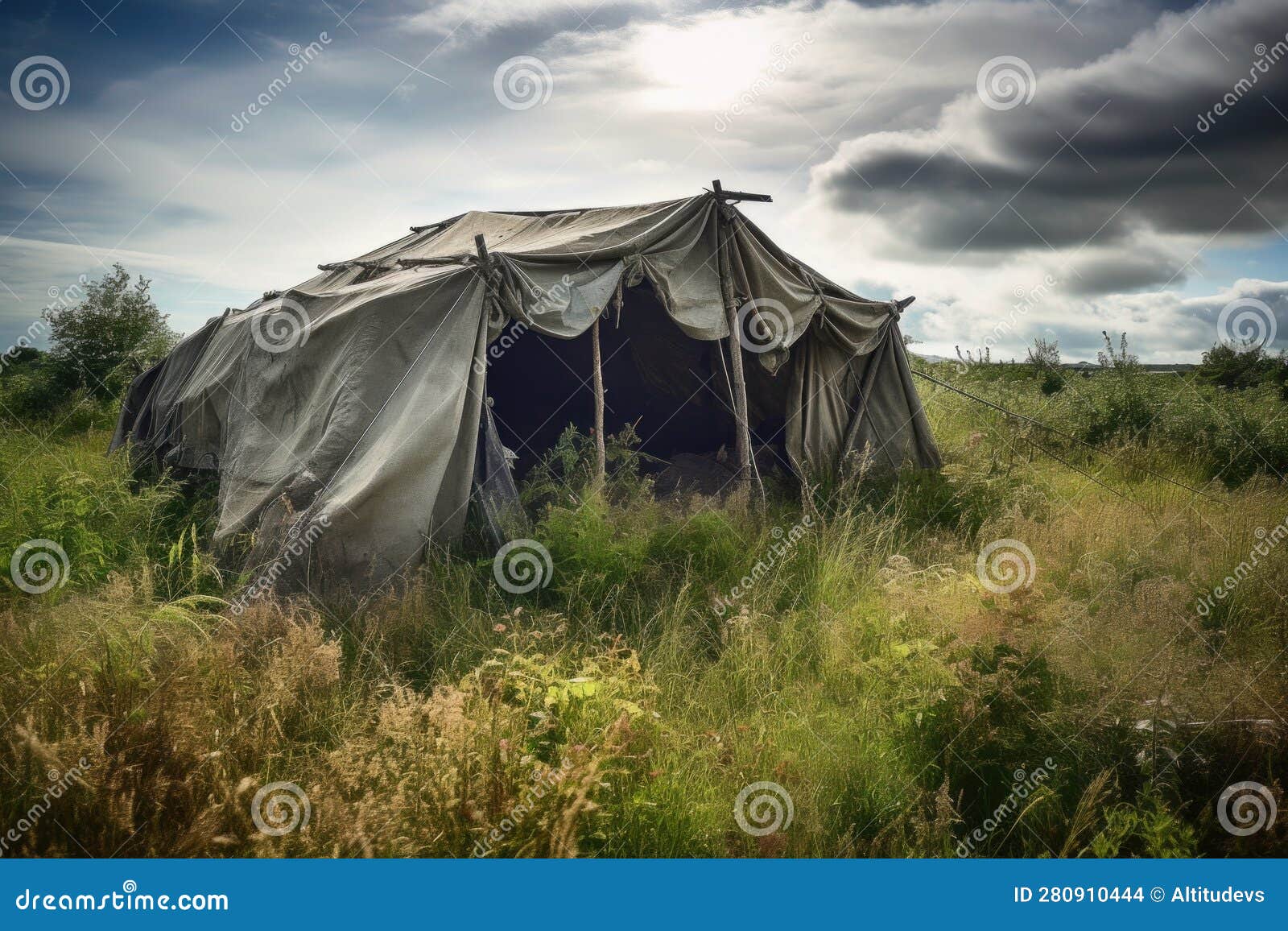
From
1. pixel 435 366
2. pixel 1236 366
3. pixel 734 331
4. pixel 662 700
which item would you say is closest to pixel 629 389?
pixel 734 331

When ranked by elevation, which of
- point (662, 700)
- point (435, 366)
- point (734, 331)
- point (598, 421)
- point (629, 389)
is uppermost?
point (629, 389)

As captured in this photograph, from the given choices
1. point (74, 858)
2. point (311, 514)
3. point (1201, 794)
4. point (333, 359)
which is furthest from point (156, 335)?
point (1201, 794)

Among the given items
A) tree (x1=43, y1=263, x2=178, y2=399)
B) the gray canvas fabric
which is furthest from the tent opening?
tree (x1=43, y1=263, x2=178, y2=399)

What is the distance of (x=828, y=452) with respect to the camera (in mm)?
8422

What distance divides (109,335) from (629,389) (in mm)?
13473

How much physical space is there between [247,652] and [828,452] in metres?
6.00

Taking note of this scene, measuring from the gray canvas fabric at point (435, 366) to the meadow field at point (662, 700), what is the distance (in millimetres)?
602

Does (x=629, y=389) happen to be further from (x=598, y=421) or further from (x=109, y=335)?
(x=109, y=335)

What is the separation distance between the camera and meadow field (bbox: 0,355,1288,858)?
8.97ft

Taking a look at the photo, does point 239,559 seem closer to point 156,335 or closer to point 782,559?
point 782,559

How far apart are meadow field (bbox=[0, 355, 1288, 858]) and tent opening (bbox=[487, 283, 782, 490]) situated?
12.6 feet

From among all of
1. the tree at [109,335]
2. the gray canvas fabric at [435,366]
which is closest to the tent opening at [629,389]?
the gray canvas fabric at [435,366]

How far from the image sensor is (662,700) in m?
3.84

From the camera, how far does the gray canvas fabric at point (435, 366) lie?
5.49 metres
